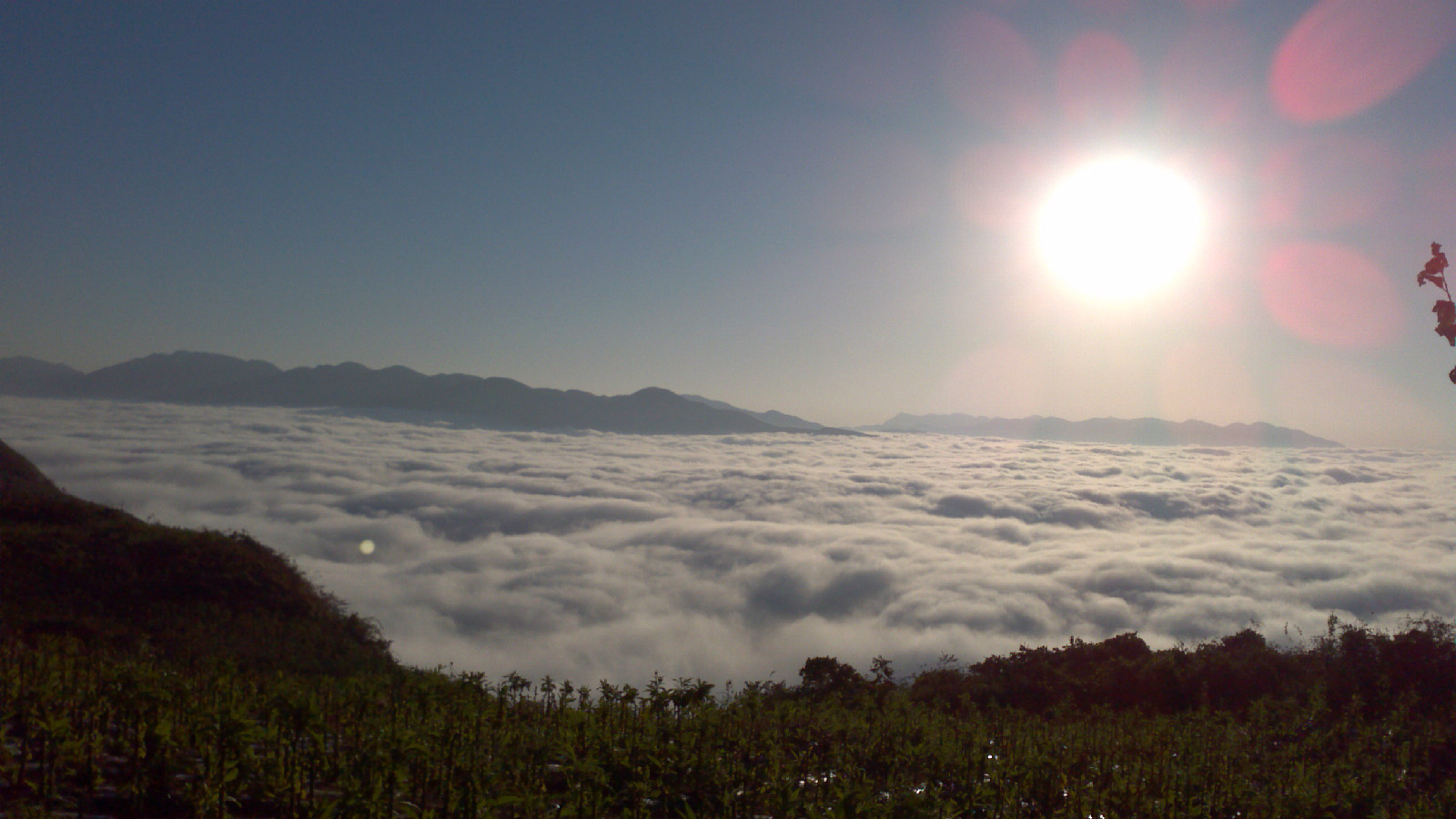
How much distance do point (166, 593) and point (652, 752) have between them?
15.9 metres

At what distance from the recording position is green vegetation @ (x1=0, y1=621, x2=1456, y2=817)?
464 cm

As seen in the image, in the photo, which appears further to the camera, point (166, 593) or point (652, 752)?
point (166, 593)

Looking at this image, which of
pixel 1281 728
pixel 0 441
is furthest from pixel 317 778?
pixel 0 441

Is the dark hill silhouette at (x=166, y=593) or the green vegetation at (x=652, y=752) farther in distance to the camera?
the dark hill silhouette at (x=166, y=593)

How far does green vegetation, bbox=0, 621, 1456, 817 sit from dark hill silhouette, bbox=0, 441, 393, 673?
308 centimetres

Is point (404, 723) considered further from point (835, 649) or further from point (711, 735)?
point (835, 649)

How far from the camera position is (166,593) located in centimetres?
1647

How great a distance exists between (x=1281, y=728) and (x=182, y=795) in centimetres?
1192

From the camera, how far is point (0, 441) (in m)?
29.6

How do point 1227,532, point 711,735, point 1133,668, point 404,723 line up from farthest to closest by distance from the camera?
point 1227,532 → point 1133,668 → point 711,735 → point 404,723

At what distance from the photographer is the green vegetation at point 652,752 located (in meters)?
4.64

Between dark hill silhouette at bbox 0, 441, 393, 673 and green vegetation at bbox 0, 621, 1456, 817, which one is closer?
green vegetation at bbox 0, 621, 1456, 817

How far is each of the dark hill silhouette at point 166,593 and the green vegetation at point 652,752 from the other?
10.1 feet

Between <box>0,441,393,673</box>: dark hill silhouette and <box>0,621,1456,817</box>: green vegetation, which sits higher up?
<box>0,621,1456,817</box>: green vegetation
